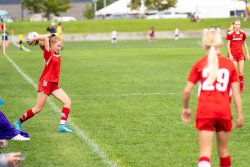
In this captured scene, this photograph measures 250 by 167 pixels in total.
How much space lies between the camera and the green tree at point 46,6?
116869 mm

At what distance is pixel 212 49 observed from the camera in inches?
345

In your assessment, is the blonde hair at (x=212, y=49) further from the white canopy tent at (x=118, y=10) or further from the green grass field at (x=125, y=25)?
the white canopy tent at (x=118, y=10)

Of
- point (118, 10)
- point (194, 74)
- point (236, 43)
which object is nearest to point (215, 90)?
point (194, 74)

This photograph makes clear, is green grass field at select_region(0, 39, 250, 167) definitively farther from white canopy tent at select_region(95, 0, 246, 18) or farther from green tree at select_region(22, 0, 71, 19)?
green tree at select_region(22, 0, 71, 19)

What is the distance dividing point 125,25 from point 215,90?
89495 mm

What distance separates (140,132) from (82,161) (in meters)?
2.94

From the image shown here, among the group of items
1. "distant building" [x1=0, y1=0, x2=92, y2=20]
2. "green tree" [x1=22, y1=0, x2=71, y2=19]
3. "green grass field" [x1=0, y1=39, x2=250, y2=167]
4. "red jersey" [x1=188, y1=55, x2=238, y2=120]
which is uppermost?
"red jersey" [x1=188, y1=55, x2=238, y2=120]

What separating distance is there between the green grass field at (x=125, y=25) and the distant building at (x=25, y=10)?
1596 inches

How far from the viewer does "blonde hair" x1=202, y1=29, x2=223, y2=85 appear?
8.66m

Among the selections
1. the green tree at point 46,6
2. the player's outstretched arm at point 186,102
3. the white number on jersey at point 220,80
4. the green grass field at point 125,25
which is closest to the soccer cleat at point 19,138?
the player's outstretched arm at point 186,102

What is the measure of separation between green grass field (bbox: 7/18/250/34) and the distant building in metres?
40.5

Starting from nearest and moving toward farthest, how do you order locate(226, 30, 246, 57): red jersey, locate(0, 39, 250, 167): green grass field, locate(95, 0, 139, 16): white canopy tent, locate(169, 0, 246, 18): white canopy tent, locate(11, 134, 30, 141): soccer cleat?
locate(0, 39, 250, 167): green grass field, locate(11, 134, 30, 141): soccer cleat, locate(226, 30, 246, 57): red jersey, locate(169, 0, 246, 18): white canopy tent, locate(95, 0, 139, 16): white canopy tent

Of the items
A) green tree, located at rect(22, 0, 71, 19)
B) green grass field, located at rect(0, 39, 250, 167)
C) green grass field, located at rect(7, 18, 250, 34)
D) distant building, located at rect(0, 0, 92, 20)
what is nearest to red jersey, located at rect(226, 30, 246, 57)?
green grass field, located at rect(0, 39, 250, 167)

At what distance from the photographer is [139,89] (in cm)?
2305
